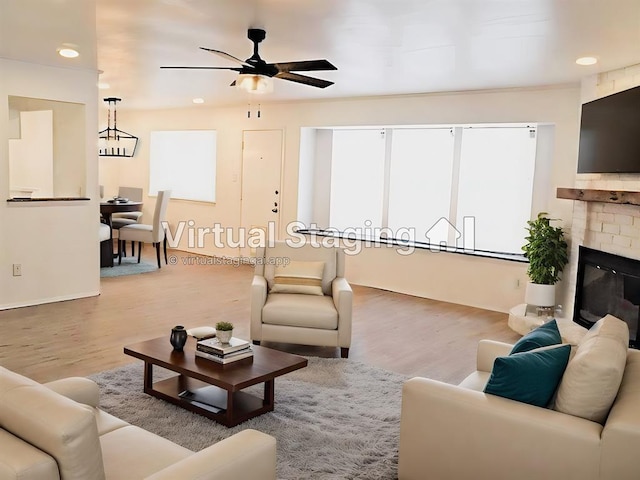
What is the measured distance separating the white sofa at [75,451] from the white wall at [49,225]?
417 centimetres

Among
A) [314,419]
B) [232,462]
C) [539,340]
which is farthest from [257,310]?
[232,462]

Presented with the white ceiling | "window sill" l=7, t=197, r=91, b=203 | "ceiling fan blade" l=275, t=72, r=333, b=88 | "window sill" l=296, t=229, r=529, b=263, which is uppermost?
the white ceiling

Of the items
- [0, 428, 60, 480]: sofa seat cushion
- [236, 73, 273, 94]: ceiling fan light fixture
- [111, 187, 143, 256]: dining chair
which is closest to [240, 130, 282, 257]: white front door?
[111, 187, 143, 256]: dining chair

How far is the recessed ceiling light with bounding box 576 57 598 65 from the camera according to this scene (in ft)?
14.7

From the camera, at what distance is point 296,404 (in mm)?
3490

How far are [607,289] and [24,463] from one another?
4574 mm

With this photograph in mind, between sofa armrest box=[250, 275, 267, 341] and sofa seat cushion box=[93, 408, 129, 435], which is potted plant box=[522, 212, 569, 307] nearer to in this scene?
sofa armrest box=[250, 275, 267, 341]

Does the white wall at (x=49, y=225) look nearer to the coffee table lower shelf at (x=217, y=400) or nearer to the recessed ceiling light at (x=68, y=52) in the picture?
the recessed ceiling light at (x=68, y=52)

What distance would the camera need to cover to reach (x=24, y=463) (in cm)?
142

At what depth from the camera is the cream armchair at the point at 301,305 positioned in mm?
4359

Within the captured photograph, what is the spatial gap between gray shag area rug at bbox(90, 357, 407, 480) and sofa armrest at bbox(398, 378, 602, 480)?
0.39m

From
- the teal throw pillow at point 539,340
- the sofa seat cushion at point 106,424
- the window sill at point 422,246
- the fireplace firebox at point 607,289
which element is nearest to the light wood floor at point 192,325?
the window sill at point 422,246

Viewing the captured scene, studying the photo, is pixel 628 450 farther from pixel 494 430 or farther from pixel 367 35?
pixel 367 35

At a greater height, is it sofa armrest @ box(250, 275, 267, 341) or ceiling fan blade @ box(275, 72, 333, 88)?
ceiling fan blade @ box(275, 72, 333, 88)
